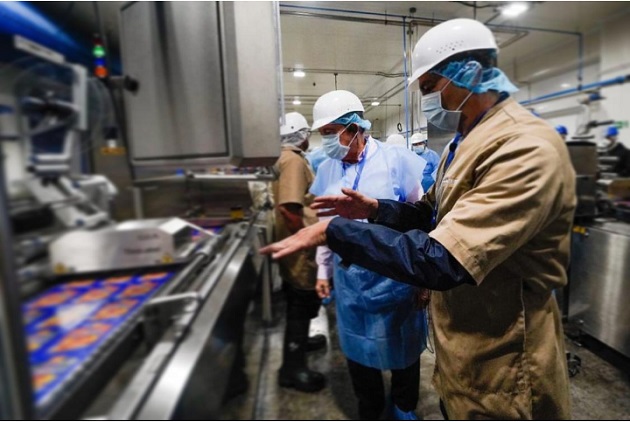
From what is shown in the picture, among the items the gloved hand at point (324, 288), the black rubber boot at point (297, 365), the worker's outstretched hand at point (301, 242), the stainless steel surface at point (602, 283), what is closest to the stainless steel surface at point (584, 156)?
the worker's outstretched hand at point (301, 242)

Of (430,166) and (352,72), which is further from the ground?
(352,72)

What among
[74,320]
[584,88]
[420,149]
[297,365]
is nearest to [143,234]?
[74,320]

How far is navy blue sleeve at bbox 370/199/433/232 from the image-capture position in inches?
34.1

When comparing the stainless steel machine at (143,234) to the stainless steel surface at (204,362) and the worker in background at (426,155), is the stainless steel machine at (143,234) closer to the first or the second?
the stainless steel surface at (204,362)

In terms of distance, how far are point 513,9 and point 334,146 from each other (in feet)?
1.59

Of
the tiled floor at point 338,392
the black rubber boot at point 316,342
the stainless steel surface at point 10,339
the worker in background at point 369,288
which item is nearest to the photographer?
the stainless steel surface at point 10,339

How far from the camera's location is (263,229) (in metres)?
1.83

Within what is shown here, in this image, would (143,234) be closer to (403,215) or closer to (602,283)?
(403,215)

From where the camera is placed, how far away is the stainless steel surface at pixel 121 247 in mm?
371

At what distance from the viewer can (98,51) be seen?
440 mm

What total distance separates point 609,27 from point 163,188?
0.94 m

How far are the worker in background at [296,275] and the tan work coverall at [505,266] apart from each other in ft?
2.42

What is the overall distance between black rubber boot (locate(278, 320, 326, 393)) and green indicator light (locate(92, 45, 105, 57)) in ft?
4.99

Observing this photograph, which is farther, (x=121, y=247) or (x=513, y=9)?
(x=513, y=9)
